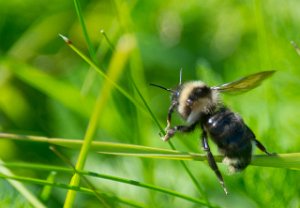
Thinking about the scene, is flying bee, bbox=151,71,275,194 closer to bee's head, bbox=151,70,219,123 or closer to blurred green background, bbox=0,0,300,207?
bee's head, bbox=151,70,219,123

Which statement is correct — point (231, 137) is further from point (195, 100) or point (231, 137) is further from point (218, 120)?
point (195, 100)

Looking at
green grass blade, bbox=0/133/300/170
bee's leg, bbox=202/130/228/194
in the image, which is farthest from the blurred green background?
green grass blade, bbox=0/133/300/170

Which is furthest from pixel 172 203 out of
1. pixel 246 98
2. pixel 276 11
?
pixel 276 11

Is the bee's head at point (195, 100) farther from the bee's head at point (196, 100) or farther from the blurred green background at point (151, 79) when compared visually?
the blurred green background at point (151, 79)

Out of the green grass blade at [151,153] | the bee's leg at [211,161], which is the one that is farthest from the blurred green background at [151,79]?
the green grass blade at [151,153]

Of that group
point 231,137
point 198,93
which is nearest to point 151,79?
point 198,93

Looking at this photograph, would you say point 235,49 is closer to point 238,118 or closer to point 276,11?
point 276,11

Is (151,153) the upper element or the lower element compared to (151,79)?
lower
